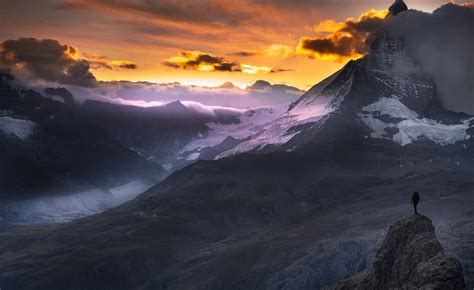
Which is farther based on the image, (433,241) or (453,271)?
(433,241)

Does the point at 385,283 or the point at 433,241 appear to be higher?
the point at 433,241

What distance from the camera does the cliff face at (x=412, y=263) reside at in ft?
293

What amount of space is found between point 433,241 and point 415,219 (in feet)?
35.9

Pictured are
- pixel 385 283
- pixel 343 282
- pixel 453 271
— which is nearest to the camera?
pixel 453 271

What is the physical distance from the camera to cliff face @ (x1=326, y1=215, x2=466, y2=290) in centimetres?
8931

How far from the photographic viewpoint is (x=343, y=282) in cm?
13525

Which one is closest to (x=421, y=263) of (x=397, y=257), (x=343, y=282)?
(x=397, y=257)

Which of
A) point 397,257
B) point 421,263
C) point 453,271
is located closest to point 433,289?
point 453,271

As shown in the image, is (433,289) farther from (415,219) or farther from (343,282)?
(343,282)

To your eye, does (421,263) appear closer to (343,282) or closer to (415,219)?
(415,219)

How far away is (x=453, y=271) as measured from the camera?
87875 millimetres

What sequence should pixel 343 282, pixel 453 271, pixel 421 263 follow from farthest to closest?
pixel 343 282 < pixel 421 263 < pixel 453 271

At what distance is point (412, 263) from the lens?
4318 inches

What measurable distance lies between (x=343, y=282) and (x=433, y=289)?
47646 millimetres
